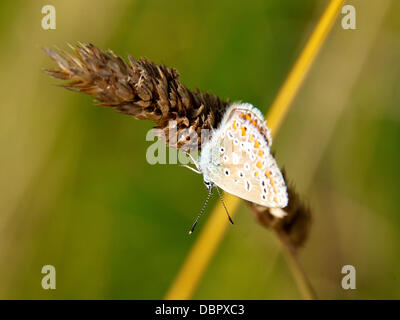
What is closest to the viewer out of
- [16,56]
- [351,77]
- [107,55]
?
[107,55]

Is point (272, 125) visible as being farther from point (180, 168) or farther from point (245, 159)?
point (180, 168)

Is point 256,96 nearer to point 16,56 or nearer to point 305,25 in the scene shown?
point 305,25
